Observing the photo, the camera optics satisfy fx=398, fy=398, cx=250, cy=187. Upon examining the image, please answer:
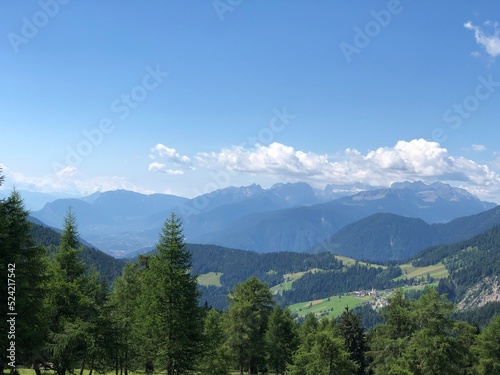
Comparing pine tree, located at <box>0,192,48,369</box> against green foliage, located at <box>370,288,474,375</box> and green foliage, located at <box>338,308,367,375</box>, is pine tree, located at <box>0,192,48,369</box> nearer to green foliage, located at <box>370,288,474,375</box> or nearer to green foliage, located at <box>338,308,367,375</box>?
green foliage, located at <box>370,288,474,375</box>

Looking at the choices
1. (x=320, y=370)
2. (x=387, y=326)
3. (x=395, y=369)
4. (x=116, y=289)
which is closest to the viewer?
(x=395, y=369)

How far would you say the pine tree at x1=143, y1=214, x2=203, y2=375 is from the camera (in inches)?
1144

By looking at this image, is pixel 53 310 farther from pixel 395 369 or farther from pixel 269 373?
pixel 269 373

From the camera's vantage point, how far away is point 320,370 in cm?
4188

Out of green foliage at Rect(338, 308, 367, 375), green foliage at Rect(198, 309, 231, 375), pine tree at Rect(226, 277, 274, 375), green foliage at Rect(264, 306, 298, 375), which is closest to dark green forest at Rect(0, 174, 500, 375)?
green foliage at Rect(198, 309, 231, 375)

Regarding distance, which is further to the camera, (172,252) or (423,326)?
(423,326)

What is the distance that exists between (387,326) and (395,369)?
55.0ft

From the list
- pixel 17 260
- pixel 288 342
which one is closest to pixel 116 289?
pixel 17 260

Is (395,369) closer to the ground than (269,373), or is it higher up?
higher up

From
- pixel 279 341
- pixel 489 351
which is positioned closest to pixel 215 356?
pixel 279 341

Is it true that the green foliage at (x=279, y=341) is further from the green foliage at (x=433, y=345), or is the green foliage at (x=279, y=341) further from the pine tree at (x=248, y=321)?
the green foliage at (x=433, y=345)

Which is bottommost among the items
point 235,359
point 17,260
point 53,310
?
point 235,359

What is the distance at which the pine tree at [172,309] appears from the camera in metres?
29.1

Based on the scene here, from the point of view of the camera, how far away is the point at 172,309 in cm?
2953
